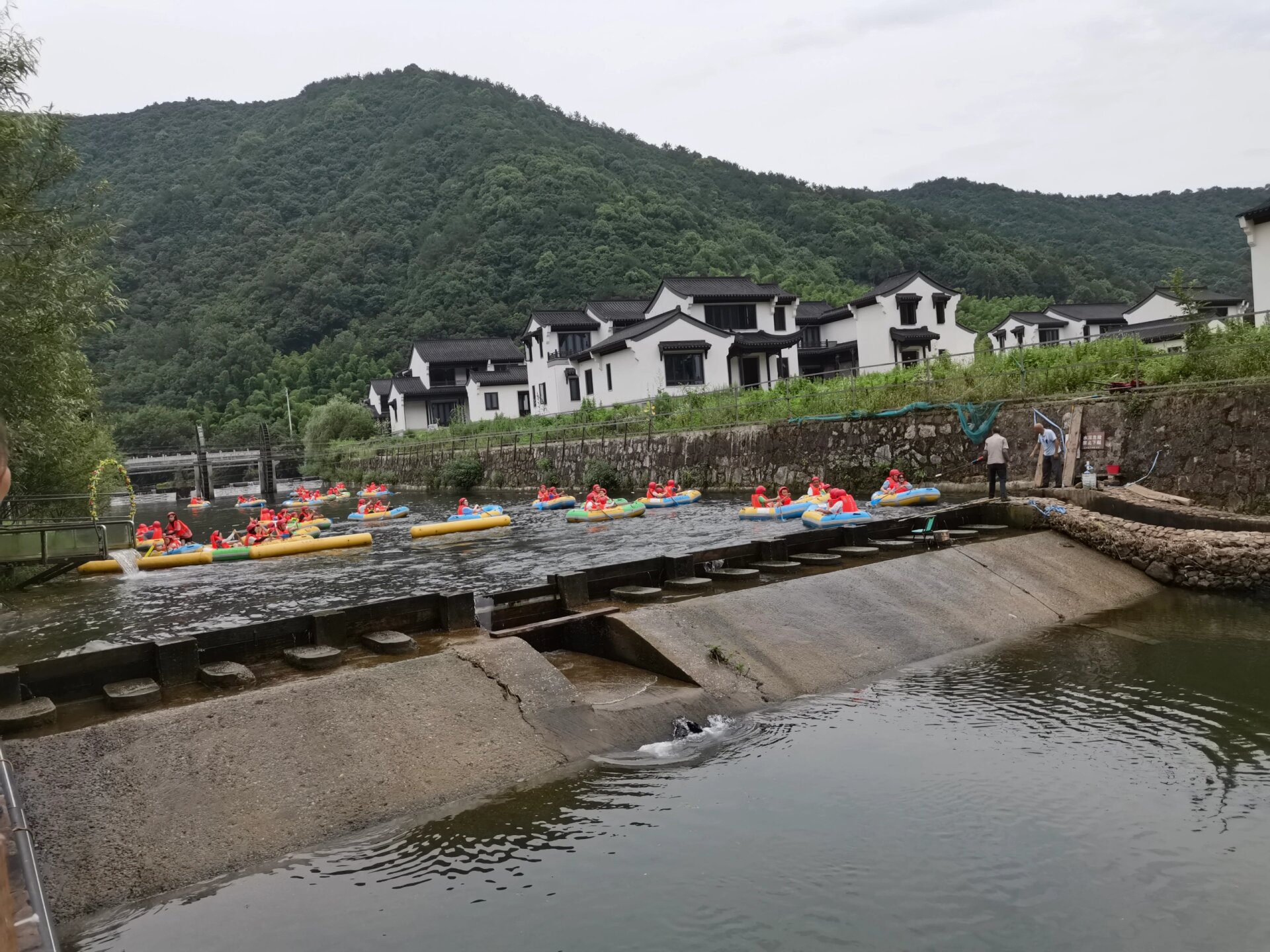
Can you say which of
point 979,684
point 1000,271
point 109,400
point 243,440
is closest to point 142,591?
point 979,684

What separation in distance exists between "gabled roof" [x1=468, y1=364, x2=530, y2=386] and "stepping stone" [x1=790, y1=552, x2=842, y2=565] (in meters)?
51.5

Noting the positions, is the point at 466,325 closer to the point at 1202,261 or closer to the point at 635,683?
the point at 1202,261

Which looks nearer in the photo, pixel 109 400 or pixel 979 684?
pixel 979 684

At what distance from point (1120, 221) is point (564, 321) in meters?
84.1

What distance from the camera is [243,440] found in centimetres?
8138

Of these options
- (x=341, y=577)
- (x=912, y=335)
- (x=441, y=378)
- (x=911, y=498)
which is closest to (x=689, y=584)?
(x=341, y=577)

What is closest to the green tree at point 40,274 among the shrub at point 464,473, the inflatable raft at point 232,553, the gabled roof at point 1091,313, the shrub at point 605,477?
the inflatable raft at point 232,553

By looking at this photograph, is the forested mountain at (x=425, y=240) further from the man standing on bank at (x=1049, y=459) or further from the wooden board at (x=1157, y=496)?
the wooden board at (x=1157, y=496)

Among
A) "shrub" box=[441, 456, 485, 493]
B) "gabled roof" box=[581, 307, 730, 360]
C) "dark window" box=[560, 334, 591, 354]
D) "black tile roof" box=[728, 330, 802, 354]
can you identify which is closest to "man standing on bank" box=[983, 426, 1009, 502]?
"gabled roof" box=[581, 307, 730, 360]

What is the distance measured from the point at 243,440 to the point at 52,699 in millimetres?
79511

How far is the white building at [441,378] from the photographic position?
227ft

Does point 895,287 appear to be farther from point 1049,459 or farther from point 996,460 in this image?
point 1049,459

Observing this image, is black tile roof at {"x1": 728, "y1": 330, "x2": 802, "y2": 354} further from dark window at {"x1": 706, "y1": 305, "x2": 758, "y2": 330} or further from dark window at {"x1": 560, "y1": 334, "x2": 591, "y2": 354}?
dark window at {"x1": 560, "y1": 334, "x2": 591, "y2": 354}

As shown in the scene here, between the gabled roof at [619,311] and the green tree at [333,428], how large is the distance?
21.1 metres
